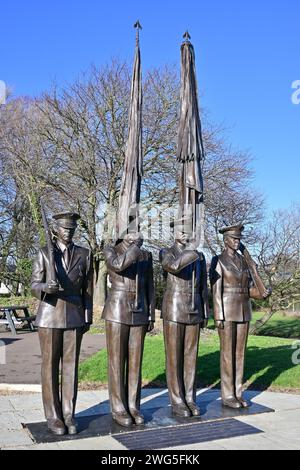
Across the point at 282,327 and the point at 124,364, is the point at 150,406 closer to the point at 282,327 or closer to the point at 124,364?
the point at 124,364

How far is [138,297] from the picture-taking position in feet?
19.4

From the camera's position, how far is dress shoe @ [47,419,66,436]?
5277 mm

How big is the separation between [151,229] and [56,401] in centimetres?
1373

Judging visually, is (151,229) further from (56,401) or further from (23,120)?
(56,401)

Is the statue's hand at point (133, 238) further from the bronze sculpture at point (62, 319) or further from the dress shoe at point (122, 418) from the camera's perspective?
the dress shoe at point (122, 418)

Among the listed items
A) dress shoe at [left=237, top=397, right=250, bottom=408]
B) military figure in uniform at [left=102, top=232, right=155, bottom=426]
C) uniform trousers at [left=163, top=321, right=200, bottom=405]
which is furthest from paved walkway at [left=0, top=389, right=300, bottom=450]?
uniform trousers at [left=163, top=321, right=200, bottom=405]

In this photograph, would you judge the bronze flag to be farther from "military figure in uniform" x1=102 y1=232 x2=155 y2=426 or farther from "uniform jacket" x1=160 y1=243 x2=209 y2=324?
"uniform jacket" x1=160 y1=243 x2=209 y2=324

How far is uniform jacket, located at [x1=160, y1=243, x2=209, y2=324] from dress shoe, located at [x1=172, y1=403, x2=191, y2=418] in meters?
1.03

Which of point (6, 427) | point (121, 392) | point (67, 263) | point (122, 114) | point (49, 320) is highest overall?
point (122, 114)

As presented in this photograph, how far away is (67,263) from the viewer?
5.52 m

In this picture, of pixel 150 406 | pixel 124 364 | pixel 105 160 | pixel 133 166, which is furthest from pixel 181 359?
pixel 105 160
